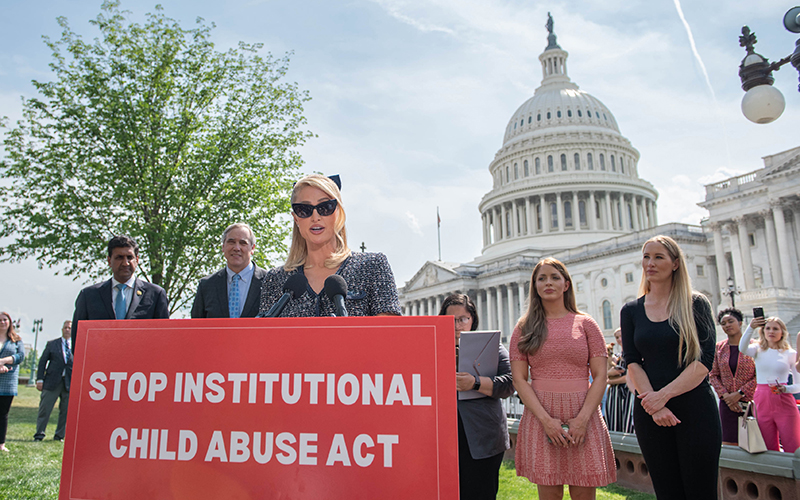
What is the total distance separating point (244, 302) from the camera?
6.68 metres

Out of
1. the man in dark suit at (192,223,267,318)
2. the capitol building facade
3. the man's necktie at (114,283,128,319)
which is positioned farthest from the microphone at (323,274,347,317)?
the capitol building facade

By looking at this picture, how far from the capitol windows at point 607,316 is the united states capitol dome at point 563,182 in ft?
55.1

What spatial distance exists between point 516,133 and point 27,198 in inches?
3224

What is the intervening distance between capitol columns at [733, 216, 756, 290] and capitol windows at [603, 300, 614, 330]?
48.2 ft

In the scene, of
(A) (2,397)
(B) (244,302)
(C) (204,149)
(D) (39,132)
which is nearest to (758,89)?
(B) (244,302)

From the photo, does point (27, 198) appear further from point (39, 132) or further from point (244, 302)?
point (244, 302)

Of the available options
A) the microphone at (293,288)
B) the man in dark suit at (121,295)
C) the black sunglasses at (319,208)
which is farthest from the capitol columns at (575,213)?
the microphone at (293,288)

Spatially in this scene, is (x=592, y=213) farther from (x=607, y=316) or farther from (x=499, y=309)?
(x=607, y=316)

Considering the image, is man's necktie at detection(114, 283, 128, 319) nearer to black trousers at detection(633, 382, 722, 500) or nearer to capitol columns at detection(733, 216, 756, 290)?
black trousers at detection(633, 382, 722, 500)

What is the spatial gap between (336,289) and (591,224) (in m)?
84.0

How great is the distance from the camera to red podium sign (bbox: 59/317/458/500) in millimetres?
2416

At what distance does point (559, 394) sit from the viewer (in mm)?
4984

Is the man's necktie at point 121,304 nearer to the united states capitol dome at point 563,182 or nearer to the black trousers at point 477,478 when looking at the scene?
the black trousers at point 477,478

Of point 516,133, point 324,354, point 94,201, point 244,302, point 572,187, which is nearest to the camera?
point 324,354
